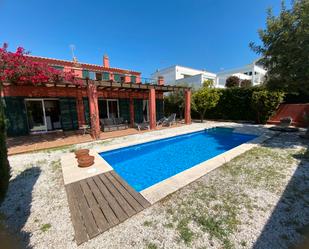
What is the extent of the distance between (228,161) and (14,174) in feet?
21.4

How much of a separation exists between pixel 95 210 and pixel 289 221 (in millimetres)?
3263

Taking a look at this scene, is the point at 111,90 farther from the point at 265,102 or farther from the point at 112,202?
the point at 265,102

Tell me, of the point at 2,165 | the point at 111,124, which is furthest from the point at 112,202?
the point at 111,124

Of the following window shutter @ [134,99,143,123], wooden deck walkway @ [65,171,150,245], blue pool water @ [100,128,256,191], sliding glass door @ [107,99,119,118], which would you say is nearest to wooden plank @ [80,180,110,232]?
wooden deck walkway @ [65,171,150,245]

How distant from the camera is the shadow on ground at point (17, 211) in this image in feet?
6.88

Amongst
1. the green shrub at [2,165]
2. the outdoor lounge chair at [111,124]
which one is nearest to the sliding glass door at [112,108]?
the outdoor lounge chair at [111,124]

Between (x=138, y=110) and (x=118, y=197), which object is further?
(x=138, y=110)

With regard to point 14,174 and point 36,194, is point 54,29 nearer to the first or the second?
point 14,174

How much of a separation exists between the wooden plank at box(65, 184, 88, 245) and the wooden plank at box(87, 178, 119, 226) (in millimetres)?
376

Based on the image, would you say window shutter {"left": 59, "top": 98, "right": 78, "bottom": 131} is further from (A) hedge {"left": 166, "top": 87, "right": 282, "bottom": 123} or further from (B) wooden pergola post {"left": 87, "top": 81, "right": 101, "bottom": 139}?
(A) hedge {"left": 166, "top": 87, "right": 282, "bottom": 123}

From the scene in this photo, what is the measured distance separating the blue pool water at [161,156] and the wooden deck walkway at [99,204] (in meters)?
0.92

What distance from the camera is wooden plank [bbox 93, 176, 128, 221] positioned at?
8.29 feet

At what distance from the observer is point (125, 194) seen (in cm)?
317

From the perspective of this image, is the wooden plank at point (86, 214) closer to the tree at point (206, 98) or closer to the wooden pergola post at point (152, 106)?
the wooden pergola post at point (152, 106)
